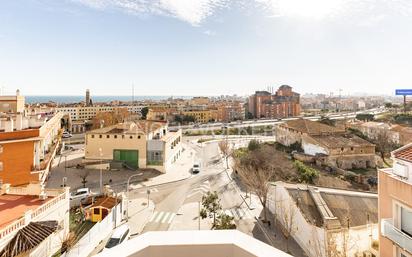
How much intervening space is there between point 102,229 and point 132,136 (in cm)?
1783

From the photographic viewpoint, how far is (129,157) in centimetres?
3478

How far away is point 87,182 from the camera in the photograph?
98.6 ft

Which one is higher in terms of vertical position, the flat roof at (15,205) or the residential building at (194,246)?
the residential building at (194,246)

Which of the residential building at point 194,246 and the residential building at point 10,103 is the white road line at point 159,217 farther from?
the residential building at point 10,103

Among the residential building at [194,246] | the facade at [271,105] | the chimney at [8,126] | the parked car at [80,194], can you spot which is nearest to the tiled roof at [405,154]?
the residential building at [194,246]

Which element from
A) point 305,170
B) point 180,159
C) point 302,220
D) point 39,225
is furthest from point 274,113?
point 39,225

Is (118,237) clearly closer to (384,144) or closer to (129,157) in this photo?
(129,157)

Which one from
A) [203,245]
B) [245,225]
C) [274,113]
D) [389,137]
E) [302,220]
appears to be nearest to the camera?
[203,245]

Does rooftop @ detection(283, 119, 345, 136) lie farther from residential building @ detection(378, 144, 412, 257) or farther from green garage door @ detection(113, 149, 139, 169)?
residential building @ detection(378, 144, 412, 257)

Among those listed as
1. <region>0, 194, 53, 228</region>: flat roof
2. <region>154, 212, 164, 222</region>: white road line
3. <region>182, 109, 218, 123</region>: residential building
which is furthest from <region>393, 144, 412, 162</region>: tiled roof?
<region>182, 109, 218, 123</region>: residential building

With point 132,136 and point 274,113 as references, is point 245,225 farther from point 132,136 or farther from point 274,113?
point 274,113

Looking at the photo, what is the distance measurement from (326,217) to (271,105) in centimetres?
9101

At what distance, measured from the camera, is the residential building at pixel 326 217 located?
13.9m

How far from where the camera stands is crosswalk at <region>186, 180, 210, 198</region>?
27703mm
